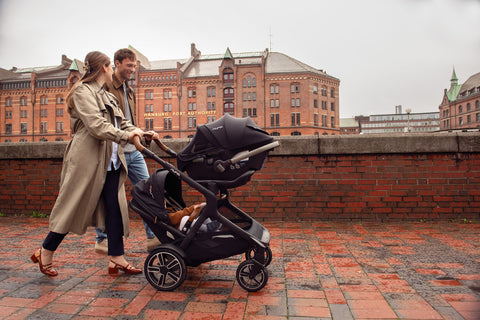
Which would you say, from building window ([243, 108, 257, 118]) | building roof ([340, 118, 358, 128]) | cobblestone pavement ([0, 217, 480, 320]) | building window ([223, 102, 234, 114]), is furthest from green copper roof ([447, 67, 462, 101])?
cobblestone pavement ([0, 217, 480, 320])

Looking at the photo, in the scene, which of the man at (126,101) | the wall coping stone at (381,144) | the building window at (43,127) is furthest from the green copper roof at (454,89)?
the man at (126,101)

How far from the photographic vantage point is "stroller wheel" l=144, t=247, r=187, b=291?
8.63ft

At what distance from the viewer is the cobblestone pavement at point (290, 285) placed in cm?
226

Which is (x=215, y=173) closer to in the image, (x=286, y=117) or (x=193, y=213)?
(x=193, y=213)

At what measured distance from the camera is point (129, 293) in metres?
2.61

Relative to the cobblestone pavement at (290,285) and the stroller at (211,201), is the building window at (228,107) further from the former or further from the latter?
the stroller at (211,201)

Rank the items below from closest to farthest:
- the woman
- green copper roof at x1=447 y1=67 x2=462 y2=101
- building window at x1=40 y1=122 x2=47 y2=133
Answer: the woman → building window at x1=40 y1=122 x2=47 y2=133 → green copper roof at x1=447 y1=67 x2=462 y2=101

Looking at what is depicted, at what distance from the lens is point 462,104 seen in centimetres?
8488

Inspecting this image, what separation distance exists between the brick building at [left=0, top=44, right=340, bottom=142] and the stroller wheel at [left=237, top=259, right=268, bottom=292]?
212ft

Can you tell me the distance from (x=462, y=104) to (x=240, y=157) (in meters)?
99.4

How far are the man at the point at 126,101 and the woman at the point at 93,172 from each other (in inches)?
11.6

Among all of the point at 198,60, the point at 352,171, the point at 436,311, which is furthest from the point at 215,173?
the point at 198,60

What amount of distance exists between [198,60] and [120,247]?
77758 mm

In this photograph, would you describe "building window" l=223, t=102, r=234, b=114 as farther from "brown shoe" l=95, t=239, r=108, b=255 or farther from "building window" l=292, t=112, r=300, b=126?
"brown shoe" l=95, t=239, r=108, b=255
